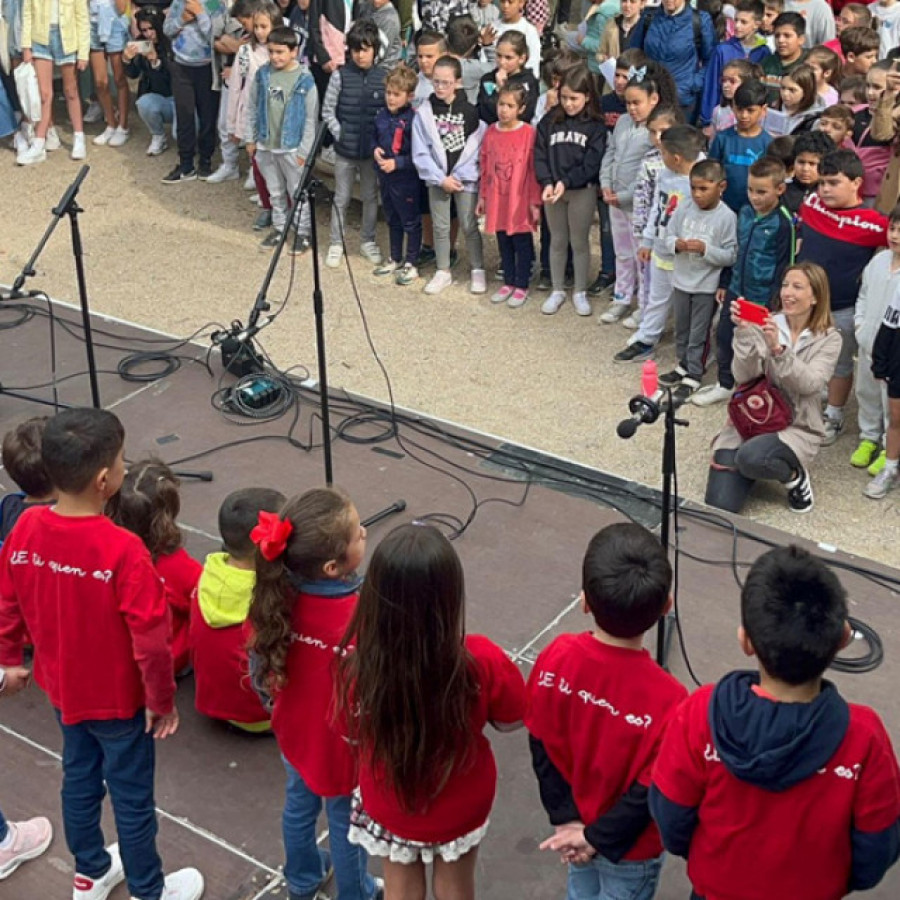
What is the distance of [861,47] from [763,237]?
2142 mm

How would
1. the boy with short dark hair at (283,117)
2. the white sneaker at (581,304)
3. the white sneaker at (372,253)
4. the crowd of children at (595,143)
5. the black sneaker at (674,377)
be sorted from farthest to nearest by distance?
1. the white sneaker at (372,253)
2. the boy with short dark hair at (283,117)
3. the white sneaker at (581,304)
4. the black sneaker at (674,377)
5. the crowd of children at (595,143)

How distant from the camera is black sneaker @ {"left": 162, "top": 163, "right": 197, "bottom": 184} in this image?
1045 cm

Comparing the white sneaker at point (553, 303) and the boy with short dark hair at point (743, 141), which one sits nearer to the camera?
the boy with short dark hair at point (743, 141)

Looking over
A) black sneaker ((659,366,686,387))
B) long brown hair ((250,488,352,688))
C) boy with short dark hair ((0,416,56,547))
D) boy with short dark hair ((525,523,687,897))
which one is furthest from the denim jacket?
boy with short dark hair ((525,523,687,897))

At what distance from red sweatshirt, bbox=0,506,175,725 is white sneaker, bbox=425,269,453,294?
520 cm

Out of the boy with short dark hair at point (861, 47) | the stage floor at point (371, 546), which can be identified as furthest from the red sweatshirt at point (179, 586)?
the boy with short dark hair at point (861, 47)

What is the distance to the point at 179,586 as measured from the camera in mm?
4562

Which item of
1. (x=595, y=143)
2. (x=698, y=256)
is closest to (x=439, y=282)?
(x=595, y=143)

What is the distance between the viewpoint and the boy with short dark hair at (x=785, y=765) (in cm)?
265

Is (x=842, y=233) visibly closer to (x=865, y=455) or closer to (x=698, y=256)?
(x=698, y=256)

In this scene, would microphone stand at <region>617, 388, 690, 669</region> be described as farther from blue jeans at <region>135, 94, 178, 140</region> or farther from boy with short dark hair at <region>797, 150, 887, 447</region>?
blue jeans at <region>135, 94, 178, 140</region>

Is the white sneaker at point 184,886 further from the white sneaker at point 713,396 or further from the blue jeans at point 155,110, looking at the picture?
the blue jeans at point 155,110

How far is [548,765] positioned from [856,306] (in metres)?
3.89

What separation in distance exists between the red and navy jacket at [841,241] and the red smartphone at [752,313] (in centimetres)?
95
